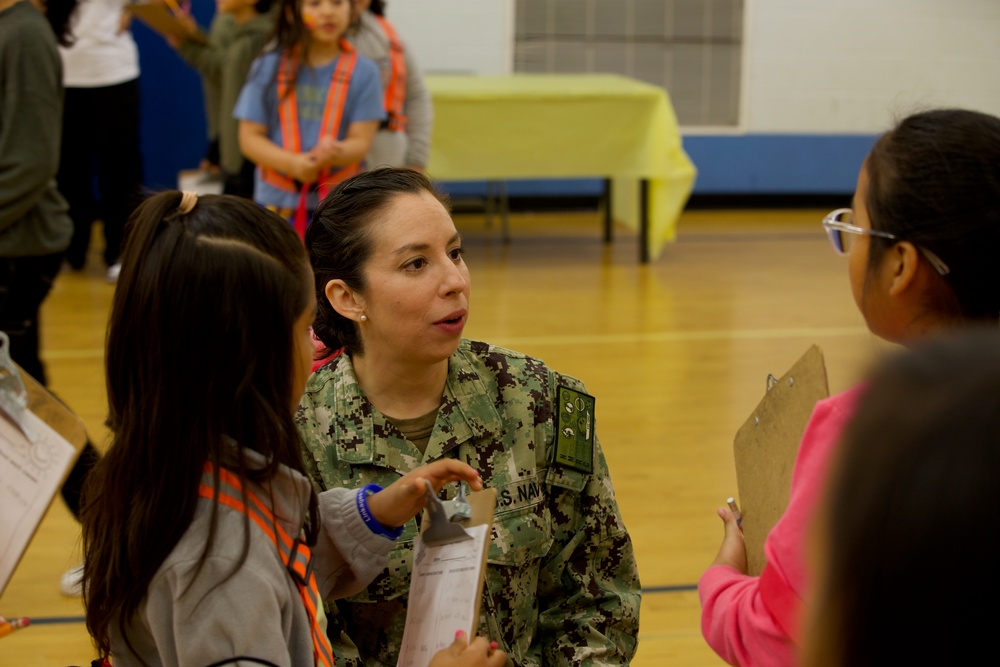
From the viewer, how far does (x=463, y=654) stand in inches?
43.8

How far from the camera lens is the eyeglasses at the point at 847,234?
3.62ft

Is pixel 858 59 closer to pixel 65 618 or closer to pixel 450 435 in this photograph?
pixel 65 618

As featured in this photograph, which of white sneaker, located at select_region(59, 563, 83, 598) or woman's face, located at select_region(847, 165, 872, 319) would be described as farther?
white sneaker, located at select_region(59, 563, 83, 598)

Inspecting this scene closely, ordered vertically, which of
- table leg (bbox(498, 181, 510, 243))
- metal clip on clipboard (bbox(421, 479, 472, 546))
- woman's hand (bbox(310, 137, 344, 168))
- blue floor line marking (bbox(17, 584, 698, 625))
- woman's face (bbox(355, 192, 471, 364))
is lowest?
table leg (bbox(498, 181, 510, 243))

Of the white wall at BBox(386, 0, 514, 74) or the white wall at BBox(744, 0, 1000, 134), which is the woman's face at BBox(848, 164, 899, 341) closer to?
the white wall at BBox(386, 0, 514, 74)

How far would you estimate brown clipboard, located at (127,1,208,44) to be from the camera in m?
5.39

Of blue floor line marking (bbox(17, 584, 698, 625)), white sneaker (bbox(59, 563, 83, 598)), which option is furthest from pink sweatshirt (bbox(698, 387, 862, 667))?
white sneaker (bbox(59, 563, 83, 598))

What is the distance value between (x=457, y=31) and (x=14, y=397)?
6458 millimetres

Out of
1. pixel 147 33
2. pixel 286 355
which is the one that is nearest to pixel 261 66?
pixel 286 355

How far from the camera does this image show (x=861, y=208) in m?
1.18

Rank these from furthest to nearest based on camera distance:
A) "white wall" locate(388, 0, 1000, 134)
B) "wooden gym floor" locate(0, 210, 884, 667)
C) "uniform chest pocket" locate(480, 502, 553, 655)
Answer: "white wall" locate(388, 0, 1000, 134), "wooden gym floor" locate(0, 210, 884, 667), "uniform chest pocket" locate(480, 502, 553, 655)

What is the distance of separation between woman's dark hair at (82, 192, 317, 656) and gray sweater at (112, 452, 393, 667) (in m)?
0.02

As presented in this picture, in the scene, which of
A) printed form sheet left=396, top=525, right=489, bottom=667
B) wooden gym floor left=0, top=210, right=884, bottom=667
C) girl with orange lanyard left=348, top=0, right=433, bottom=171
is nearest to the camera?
printed form sheet left=396, top=525, right=489, bottom=667

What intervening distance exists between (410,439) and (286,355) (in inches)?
19.7
